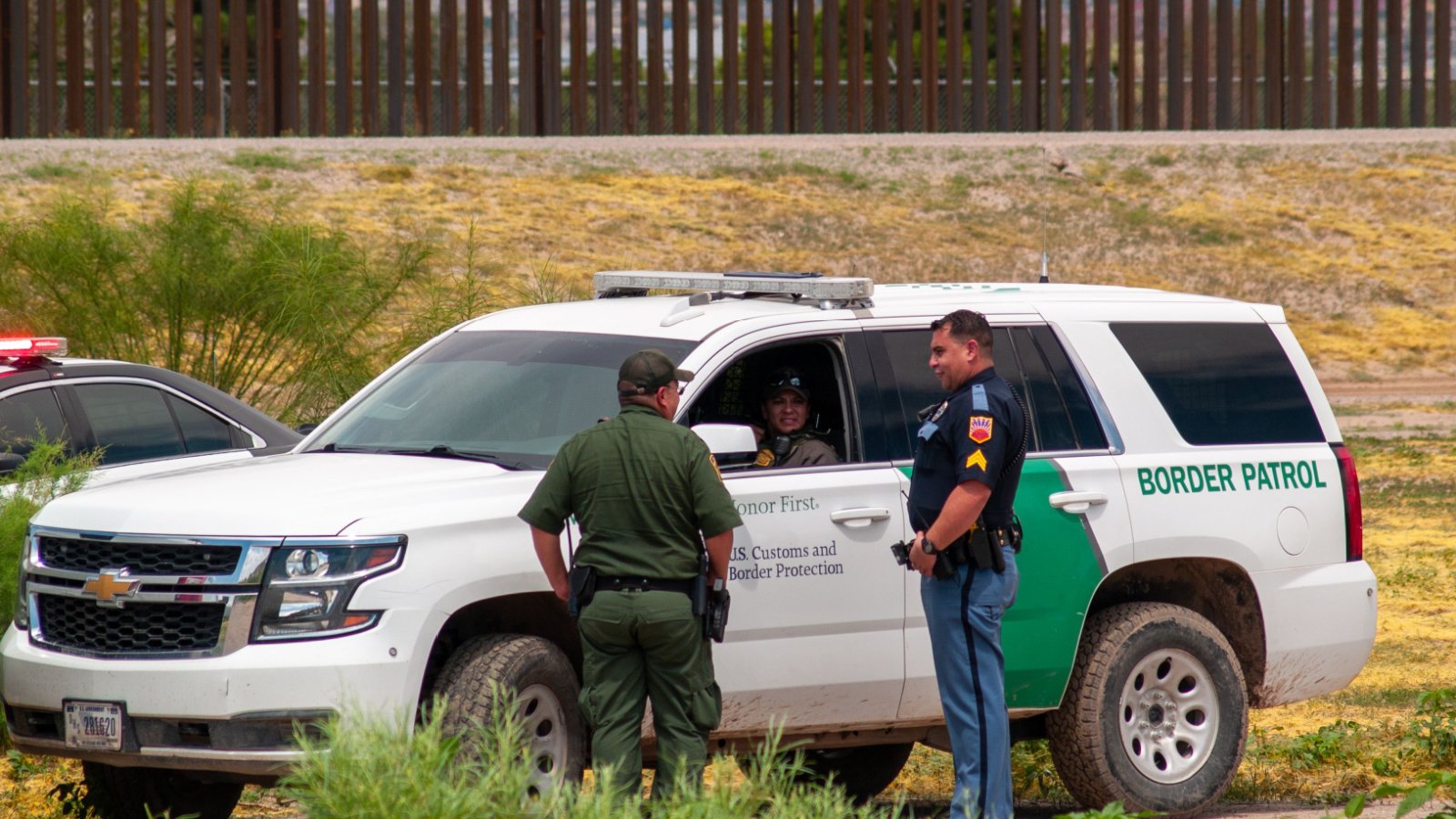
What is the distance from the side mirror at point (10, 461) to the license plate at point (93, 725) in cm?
268

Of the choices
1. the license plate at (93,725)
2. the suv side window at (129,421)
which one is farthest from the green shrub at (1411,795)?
the suv side window at (129,421)

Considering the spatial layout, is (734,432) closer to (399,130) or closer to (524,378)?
(524,378)

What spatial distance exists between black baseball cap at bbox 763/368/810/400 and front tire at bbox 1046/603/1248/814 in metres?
1.40

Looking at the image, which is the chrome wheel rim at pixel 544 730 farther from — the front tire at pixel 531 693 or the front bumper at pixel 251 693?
the front bumper at pixel 251 693

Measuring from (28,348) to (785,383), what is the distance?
3968 mm

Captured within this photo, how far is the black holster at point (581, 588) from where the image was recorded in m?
5.38

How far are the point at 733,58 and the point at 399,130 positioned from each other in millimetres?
8468

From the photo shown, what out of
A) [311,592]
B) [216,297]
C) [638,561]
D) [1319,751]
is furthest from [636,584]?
[216,297]

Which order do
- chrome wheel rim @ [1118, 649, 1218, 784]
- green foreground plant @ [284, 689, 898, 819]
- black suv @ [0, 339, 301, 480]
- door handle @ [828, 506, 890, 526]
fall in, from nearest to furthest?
green foreground plant @ [284, 689, 898, 819] → door handle @ [828, 506, 890, 526] → chrome wheel rim @ [1118, 649, 1218, 784] → black suv @ [0, 339, 301, 480]

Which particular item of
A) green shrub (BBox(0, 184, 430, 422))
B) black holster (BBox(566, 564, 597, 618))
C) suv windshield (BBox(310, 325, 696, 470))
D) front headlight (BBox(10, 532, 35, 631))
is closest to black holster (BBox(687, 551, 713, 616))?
black holster (BBox(566, 564, 597, 618))

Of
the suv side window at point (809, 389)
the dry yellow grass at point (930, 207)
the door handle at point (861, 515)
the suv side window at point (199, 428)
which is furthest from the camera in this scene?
the dry yellow grass at point (930, 207)

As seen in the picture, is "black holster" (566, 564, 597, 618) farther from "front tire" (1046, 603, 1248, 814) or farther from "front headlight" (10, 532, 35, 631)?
"front tire" (1046, 603, 1248, 814)

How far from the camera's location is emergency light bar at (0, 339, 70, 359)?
852cm

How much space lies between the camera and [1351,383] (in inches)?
1315
